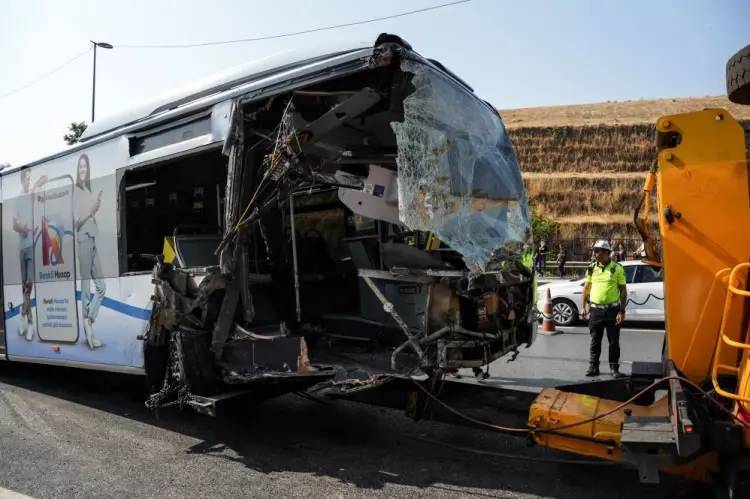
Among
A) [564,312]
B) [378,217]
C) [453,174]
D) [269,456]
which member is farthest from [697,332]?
[564,312]

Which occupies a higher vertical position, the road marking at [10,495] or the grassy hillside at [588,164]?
the grassy hillside at [588,164]

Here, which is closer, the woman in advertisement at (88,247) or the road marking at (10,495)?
the road marking at (10,495)

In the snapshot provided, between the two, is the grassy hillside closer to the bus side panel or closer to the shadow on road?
the shadow on road

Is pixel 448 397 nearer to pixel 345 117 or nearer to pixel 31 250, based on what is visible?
pixel 345 117

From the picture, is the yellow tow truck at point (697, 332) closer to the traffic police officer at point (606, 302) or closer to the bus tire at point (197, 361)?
the bus tire at point (197, 361)

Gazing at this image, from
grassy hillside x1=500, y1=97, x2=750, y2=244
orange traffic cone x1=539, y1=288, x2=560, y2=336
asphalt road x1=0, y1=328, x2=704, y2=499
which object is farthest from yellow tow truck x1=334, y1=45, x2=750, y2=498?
grassy hillside x1=500, y1=97, x2=750, y2=244

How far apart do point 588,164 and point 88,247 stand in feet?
117

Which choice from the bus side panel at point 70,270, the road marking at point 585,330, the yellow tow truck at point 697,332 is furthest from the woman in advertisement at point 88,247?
the road marking at point 585,330

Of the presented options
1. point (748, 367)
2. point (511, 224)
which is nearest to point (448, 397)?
point (511, 224)

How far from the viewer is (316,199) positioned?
7445 mm

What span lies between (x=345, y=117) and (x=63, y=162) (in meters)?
3.90

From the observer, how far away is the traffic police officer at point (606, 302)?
7418 millimetres

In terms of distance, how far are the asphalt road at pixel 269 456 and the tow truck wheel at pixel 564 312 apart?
548 cm

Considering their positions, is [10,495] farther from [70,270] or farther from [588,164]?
[588,164]
